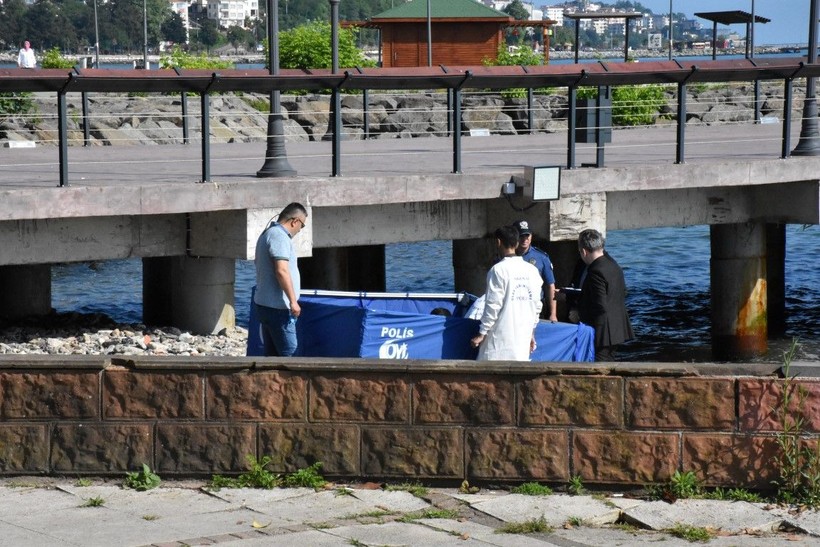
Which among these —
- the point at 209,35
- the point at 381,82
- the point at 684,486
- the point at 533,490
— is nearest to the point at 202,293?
the point at 381,82

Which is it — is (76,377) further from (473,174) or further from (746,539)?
(473,174)

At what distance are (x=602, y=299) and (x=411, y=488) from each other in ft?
10.4

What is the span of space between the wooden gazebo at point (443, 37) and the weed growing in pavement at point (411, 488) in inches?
1984

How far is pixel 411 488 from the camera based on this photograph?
23.9 feet

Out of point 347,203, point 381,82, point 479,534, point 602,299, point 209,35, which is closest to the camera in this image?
point 479,534

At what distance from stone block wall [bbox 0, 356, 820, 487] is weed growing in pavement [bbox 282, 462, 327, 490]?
6cm

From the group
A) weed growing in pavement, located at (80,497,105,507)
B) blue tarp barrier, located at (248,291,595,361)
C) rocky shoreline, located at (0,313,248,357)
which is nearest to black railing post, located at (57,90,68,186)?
rocky shoreline, located at (0,313,248,357)

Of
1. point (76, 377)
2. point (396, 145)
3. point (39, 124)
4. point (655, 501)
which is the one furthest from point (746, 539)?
point (39, 124)

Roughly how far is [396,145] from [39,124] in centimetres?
1018

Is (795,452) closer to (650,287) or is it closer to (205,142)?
(205,142)

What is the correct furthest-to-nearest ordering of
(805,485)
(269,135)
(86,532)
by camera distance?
(269,135) → (805,485) → (86,532)

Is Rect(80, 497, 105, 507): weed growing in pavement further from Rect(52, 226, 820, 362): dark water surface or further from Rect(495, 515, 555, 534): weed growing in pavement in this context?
Rect(52, 226, 820, 362): dark water surface

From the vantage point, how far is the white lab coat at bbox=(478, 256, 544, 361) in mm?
8711

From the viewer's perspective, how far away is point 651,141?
22.4 m
